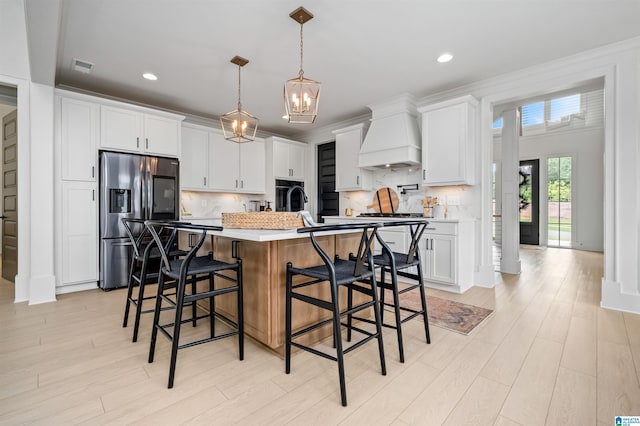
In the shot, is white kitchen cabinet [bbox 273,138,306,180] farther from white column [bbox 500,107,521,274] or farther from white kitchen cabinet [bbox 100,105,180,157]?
white column [bbox 500,107,521,274]

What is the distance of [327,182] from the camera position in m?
6.07

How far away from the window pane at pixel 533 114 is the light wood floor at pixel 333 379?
657cm

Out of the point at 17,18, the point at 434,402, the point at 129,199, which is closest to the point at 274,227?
the point at 434,402

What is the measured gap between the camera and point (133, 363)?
76.0 inches

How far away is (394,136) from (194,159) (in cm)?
324

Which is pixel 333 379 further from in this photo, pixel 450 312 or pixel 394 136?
pixel 394 136

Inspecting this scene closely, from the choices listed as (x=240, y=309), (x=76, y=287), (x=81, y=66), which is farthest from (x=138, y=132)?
(x=240, y=309)

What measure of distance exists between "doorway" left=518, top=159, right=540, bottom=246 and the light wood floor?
19.0 feet

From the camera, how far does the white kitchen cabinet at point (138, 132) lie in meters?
3.78

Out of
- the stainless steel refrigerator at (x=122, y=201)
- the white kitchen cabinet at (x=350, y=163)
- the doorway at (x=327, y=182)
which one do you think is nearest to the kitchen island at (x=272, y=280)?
the stainless steel refrigerator at (x=122, y=201)

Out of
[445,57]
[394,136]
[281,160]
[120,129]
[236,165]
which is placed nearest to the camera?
[445,57]

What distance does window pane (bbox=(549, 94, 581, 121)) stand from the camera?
7086 mm

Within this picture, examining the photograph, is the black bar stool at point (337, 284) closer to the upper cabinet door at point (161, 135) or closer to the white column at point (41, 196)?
the white column at point (41, 196)

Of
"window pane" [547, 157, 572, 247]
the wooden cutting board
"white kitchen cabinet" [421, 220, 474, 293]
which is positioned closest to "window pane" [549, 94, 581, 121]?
"window pane" [547, 157, 572, 247]
